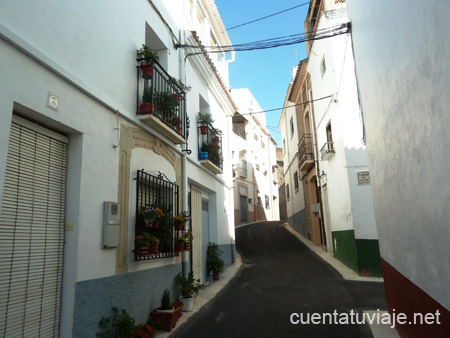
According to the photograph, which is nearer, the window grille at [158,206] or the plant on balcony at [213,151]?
the window grille at [158,206]

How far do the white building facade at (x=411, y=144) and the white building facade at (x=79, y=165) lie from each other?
140 inches

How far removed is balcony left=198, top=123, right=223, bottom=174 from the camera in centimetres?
908

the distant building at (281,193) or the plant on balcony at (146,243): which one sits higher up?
the distant building at (281,193)

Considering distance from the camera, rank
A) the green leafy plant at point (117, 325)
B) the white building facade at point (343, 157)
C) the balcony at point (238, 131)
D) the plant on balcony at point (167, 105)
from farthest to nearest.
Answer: the balcony at point (238, 131), the white building facade at point (343, 157), the plant on balcony at point (167, 105), the green leafy plant at point (117, 325)

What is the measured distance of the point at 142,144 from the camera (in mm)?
→ 5832

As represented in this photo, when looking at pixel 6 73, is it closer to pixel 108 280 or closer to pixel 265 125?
pixel 108 280

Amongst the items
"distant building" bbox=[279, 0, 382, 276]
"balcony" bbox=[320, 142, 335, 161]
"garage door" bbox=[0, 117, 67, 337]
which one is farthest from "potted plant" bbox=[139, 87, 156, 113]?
"balcony" bbox=[320, 142, 335, 161]

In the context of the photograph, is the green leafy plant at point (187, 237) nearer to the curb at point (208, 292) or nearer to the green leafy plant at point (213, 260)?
the curb at point (208, 292)

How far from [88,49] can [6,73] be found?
5.01 feet

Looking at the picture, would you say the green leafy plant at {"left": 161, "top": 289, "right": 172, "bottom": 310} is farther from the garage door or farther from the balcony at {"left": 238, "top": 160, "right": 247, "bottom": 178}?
the balcony at {"left": 238, "top": 160, "right": 247, "bottom": 178}

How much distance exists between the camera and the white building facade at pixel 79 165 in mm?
3443

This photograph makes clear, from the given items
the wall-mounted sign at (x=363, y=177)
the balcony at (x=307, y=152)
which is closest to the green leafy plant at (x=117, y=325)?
the wall-mounted sign at (x=363, y=177)

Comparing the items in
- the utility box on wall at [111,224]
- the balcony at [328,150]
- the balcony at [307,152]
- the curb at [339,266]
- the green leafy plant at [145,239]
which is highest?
the balcony at [307,152]

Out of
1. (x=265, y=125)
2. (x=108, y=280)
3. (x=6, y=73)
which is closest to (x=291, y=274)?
(x=108, y=280)
